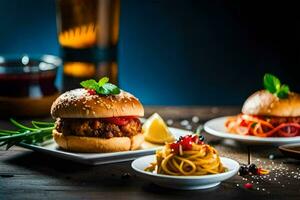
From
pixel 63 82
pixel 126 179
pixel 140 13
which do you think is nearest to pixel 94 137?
pixel 126 179

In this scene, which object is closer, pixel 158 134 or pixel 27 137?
pixel 27 137

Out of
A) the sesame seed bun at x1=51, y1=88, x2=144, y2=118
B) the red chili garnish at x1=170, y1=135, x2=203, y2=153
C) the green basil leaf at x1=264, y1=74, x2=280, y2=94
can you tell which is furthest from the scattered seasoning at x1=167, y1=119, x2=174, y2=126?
the red chili garnish at x1=170, y1=135, x2=203, y2=153

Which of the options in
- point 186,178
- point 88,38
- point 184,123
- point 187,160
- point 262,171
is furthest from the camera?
point 88,38

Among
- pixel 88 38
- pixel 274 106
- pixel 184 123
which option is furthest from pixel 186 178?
pixel 88 38

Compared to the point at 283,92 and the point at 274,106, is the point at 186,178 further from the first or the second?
the point at 283,92

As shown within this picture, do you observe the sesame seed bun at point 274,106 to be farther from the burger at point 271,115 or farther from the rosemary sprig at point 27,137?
the rosemary sprig at point 27,137

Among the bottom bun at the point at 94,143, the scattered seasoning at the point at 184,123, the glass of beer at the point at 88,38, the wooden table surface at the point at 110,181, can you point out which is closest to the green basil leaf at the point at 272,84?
the wooden table surface at the point at 110,181

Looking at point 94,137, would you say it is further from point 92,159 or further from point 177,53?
point 177,53

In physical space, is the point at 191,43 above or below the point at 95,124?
above
